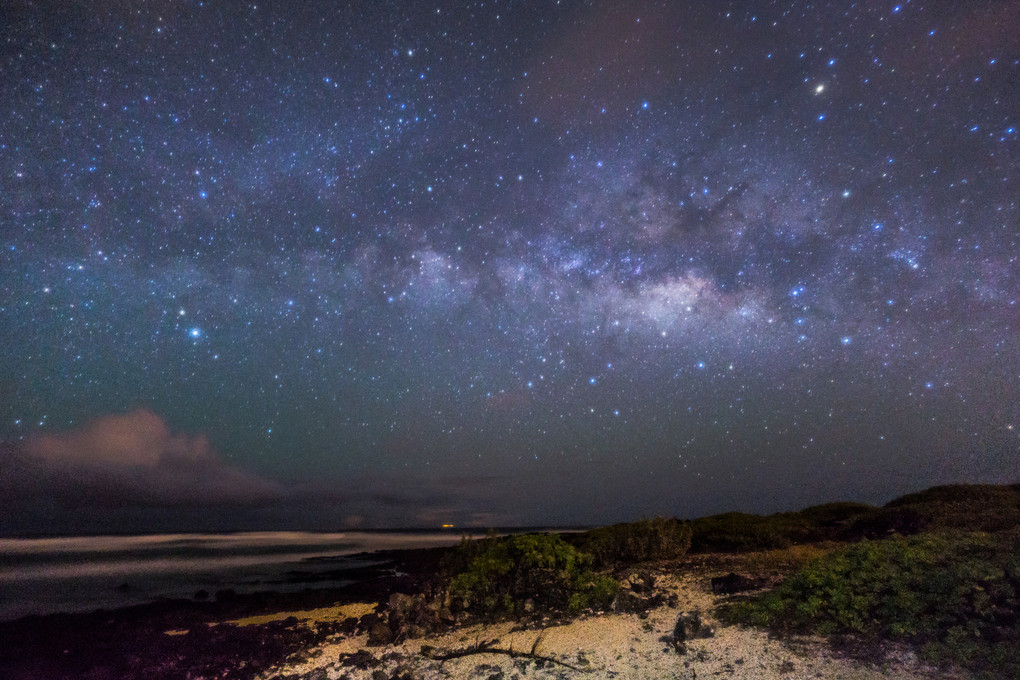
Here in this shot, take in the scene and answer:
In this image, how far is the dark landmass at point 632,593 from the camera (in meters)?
9.02

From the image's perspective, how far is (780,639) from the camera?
9727 millimetres

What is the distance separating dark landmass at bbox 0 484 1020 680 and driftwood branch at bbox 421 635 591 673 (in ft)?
4.41

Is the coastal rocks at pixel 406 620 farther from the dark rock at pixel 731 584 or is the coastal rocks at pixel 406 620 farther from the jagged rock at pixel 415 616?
the dark rock at pixel 731 584

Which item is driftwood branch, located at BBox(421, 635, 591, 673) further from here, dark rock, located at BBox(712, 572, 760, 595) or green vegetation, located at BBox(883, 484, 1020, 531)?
green vegetation, located at BBox(883, 484, 1020, 531)

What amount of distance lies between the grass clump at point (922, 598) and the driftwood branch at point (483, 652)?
431 centimetres

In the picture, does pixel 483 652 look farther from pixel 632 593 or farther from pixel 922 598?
pixel 922 598

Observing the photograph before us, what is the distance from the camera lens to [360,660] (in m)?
12.0

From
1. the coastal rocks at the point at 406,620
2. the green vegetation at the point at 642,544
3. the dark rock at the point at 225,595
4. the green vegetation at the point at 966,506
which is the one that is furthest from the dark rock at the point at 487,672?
the dark rock at the point at 225,595

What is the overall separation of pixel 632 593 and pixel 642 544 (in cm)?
471

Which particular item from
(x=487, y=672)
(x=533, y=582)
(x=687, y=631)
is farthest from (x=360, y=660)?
(x=687, y=631)

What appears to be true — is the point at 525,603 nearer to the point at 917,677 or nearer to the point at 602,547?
the point at 602,547

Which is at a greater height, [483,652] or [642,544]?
[642,544]

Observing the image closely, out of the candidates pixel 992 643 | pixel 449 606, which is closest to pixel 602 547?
pixel 449 606

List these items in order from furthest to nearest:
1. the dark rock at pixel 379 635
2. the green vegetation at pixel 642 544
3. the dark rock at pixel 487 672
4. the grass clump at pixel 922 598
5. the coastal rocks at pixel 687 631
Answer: the green vegetation at pixel 642 544 → the dark rock at pixel 379 635 → the dark rock at pixel 487 672 → the coastal rocks at pixel 687 631 → the grass clump at pixel 922 598
